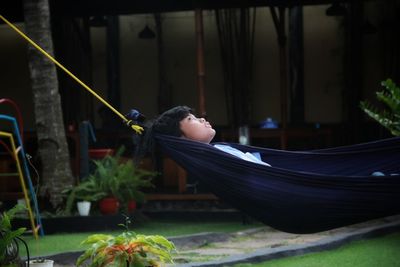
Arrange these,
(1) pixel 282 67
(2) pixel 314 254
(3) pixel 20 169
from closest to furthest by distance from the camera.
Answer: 1. (2) pixel 314 254
2. (3) pixel 20 169
3. (1) pixel 282 67

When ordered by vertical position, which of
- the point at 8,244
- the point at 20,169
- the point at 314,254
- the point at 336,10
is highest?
the point at 336,10

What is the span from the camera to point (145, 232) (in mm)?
8094

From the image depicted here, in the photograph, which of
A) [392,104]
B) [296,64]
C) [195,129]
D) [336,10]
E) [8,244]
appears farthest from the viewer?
[296,64]

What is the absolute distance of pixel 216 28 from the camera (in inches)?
485

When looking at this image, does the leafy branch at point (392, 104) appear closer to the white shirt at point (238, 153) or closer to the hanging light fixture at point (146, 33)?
the white shirt at point (238, 153)

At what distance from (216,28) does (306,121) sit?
2.05 meters

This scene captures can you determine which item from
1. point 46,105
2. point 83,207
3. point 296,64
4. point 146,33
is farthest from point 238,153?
point 146,33

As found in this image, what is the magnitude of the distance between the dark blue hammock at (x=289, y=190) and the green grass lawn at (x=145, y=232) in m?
2.39

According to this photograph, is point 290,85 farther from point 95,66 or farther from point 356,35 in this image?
point 95,66

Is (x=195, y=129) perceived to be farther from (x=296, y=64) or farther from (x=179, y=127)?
(x=296, y=64)

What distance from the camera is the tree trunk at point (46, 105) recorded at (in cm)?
829

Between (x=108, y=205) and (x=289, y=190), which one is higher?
(x=289, y=190)

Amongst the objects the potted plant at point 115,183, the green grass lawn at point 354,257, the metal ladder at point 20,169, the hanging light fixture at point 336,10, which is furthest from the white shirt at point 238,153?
the hanging light fixture at point 336,10

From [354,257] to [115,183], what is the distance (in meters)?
3.04
